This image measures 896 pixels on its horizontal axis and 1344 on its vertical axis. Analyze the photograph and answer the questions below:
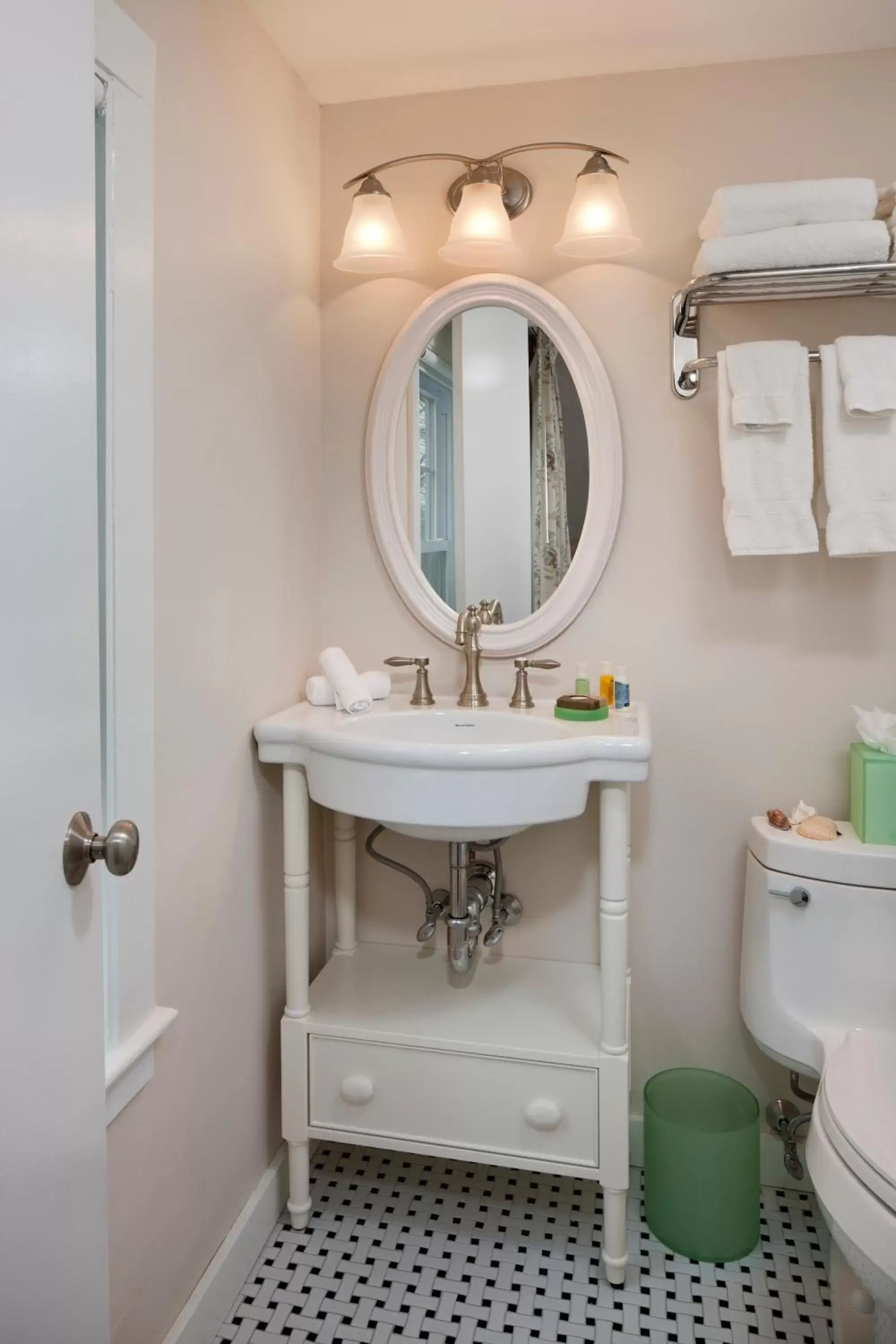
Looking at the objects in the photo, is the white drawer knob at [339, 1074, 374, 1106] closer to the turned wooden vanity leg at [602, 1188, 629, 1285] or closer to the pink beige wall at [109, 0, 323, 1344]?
the pink beige wall at [109, 0, 323, 1344]

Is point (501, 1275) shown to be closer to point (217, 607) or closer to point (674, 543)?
point (217, 607)

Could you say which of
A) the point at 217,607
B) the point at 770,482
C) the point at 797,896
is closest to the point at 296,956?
the point at 217,607

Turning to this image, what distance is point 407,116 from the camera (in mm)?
1961

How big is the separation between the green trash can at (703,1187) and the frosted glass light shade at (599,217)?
5.33 ft

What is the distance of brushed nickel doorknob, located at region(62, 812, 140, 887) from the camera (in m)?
0.82

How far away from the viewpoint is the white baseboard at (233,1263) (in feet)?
4.74

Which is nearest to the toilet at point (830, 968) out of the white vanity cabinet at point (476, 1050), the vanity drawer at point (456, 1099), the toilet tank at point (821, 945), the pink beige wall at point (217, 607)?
the toilet tank at point (821, 945)

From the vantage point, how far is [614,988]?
5.24ft

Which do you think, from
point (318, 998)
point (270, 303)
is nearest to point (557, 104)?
point (270, 303)

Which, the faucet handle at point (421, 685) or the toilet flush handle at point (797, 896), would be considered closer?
the toilet flush handle at point (797, 896)

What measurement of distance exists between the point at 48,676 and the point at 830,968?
4.71 ft

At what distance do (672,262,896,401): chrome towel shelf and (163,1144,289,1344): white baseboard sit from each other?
170 centimetres

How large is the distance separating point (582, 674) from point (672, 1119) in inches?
34.6

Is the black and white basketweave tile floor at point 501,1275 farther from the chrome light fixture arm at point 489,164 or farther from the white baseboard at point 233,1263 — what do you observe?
the chrome light fixture arm at point 489,164
